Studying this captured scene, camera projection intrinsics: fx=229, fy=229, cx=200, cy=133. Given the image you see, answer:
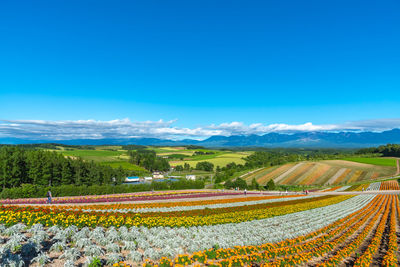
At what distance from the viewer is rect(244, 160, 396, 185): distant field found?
2896 inches

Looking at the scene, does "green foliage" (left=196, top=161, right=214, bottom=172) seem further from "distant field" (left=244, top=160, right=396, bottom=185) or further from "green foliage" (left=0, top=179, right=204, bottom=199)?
"green foliage" (left=0, top=179, right=204, bottom=199)

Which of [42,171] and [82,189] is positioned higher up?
[42,171]

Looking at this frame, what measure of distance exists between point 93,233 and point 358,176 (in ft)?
282

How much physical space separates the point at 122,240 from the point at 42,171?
52.7 meters

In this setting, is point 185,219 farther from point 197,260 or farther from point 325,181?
point 325,181

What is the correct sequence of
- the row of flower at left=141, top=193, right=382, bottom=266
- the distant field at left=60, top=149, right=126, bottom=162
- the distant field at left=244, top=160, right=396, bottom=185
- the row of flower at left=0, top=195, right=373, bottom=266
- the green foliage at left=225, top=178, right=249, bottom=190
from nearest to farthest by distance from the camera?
the row of flower at left=0, top=195, right=373, bottom=266
the row of flower at left=141, top=193, right=382, bottom=266
the green foliage at left=225, top=178, right=249, bottom=190
the distant field at left=244, top=160, right=396, bottom=185
the distant field at left=60, top=149, right=126, bottom=162

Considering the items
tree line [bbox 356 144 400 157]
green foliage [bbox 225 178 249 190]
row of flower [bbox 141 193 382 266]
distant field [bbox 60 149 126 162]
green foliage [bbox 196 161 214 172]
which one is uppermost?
tree line [bbox 356 144 400 157]

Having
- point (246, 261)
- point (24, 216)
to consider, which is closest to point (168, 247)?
point (246, 261)

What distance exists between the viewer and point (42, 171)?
53.1m

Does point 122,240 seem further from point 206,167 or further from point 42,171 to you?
point 206,167

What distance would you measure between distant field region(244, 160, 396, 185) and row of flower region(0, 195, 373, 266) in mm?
64564

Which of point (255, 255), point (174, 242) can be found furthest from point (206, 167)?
point (255, 255)

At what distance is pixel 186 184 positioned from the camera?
54438 millimetres

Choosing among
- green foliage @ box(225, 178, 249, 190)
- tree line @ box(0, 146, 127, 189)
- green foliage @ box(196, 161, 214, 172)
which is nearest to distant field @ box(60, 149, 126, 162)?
green foliage @ box(196, 161, 214, 172)
